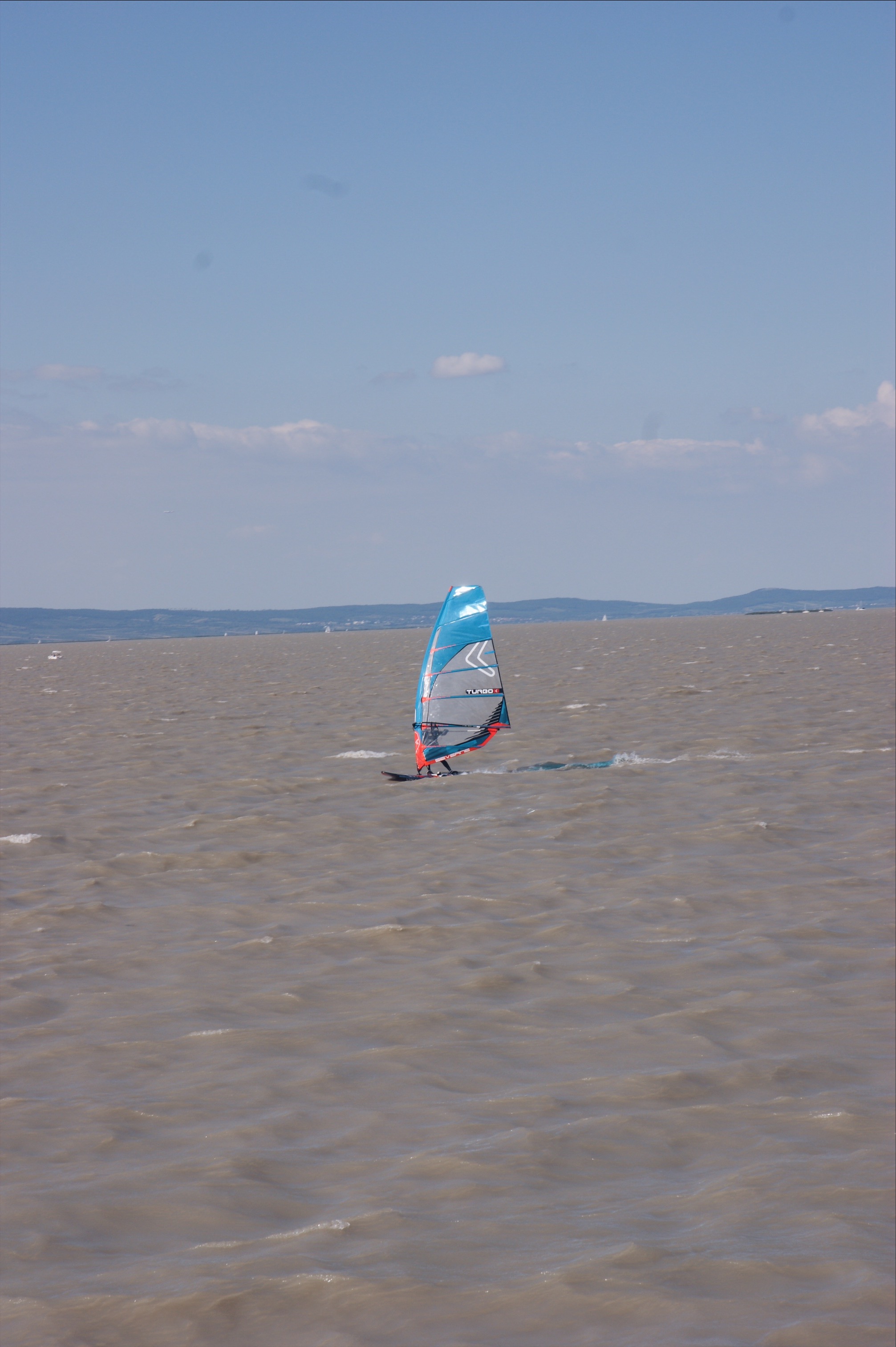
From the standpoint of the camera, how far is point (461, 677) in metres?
23.7

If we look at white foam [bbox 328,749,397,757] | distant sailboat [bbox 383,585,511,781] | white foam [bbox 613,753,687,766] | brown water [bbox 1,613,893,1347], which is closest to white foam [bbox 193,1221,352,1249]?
brown water [bbox 1,613,893,1347]

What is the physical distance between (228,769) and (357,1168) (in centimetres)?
1696

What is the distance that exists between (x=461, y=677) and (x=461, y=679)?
3 centimetres

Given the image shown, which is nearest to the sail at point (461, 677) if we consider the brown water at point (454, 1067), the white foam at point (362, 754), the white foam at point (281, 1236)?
the white foam at point (362, 754)

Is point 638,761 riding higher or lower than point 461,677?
lower

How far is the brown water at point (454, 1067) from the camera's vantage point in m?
5.36

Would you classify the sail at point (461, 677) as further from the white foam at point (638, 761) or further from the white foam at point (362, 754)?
the white foam at point (638, 761)

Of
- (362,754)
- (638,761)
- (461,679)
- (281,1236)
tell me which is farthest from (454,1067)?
(362,754)

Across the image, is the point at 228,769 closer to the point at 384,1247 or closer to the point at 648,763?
the point at 648,763

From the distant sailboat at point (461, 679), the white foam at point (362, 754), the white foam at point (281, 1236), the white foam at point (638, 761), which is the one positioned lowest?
the white foam at point (281, 1236)

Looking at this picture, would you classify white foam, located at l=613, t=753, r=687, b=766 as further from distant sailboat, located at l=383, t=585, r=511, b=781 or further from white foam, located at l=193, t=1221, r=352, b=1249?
white foam, located at l=193, t=1221, r=352, b=1249

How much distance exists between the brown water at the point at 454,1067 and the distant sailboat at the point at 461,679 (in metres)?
4.39

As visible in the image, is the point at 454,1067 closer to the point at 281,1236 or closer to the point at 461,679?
the point at 281,1236

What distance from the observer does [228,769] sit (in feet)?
75.8
